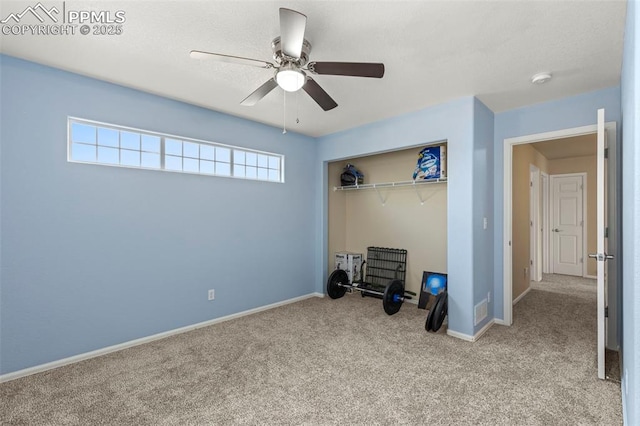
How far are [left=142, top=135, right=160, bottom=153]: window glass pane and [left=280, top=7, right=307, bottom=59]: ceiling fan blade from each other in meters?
2.19

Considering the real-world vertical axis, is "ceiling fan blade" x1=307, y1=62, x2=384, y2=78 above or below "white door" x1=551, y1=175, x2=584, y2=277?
above

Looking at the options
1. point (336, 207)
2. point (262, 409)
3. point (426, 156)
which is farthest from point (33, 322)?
point (426, 156)

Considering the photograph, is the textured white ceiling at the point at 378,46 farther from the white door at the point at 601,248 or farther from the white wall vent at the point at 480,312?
the white wall vent at the point at 480,312

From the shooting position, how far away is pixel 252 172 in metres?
4.26

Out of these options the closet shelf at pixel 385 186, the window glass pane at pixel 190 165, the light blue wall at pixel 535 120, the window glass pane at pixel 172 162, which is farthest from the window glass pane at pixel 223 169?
the light blue wall at pixel 535 120

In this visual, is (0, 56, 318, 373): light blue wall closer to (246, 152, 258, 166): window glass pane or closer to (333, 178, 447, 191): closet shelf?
(246, 152, 258, 166): window glass pane

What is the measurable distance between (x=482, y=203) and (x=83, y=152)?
13.7 feet

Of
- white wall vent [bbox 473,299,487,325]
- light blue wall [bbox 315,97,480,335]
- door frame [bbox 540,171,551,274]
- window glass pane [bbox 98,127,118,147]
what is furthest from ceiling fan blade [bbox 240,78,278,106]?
door frame [bbox 540,171,551,274]

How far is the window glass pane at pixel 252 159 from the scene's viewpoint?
4.22 meters

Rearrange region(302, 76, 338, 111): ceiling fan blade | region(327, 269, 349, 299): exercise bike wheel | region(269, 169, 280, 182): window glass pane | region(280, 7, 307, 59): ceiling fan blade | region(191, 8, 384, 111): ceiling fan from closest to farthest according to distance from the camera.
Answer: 1. region(280, 7, 307, 59): ceiling fan blade
2. region(191, 8, 384, 111): ceiling fan
3. region(302, 76, 338, 111): ceiling fan blade
4. region(269, 169, 280, 182): window glass pane
5. region(327, 269, 349, 299): exercise bike wheel

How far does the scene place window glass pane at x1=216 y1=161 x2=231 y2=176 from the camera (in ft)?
12.7

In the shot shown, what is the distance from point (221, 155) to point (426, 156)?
2.70 m

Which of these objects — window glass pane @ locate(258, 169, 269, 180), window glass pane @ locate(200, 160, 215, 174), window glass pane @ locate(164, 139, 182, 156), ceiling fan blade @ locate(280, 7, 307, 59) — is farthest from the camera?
window glass pane @ locate(258, 169, 269, 180)

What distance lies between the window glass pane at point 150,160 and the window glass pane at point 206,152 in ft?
1.73
